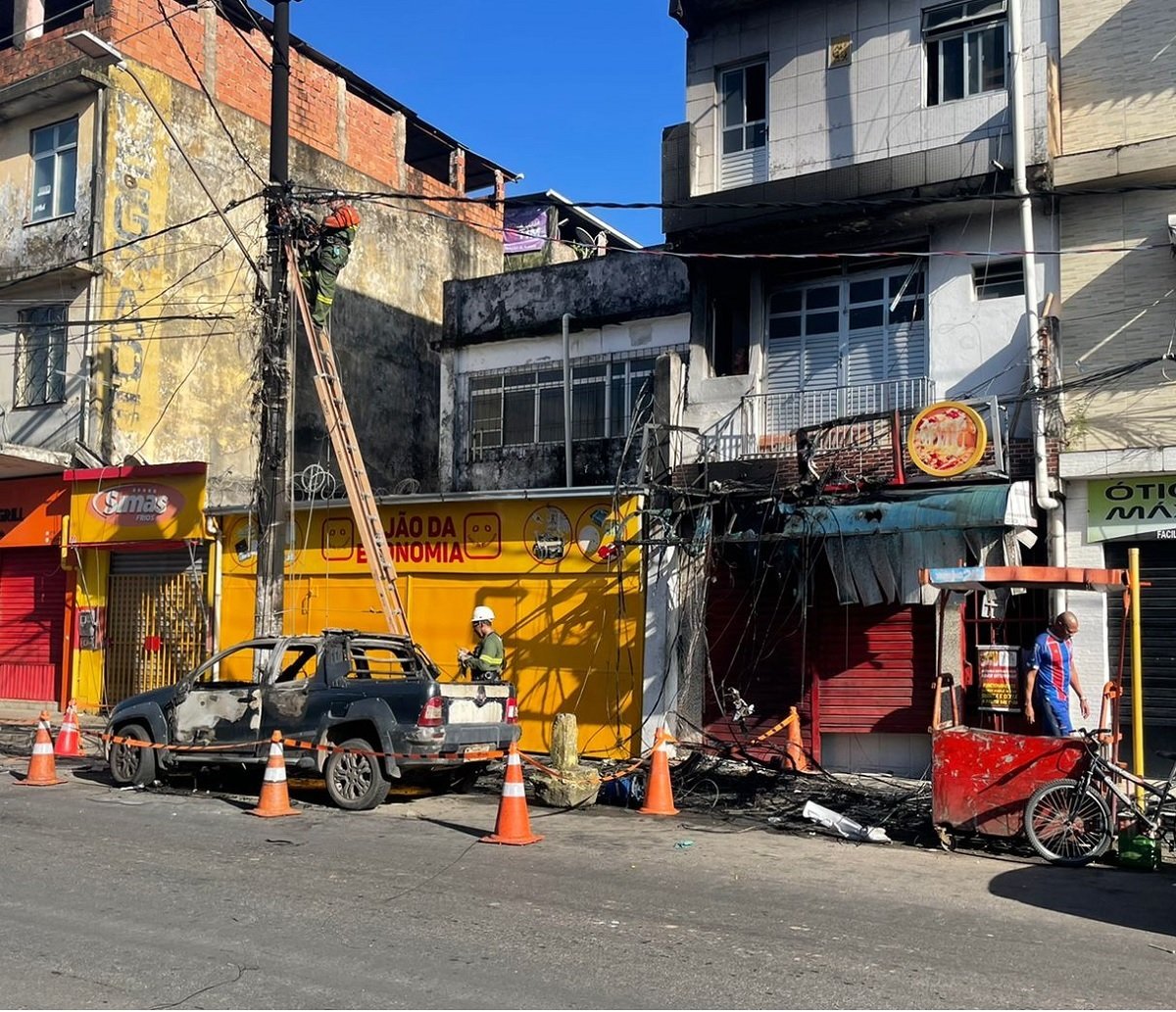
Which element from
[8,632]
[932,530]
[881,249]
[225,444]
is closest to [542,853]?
[932,530]

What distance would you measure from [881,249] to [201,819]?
37.2ft

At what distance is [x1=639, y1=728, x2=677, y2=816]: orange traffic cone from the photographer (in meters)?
11.9

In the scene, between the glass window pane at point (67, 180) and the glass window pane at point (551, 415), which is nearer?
the glass window pane at point (551, 415)

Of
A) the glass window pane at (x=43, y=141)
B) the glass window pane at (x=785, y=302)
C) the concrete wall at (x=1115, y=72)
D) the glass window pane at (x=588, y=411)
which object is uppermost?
the glass window pane at (x=43, y=141)

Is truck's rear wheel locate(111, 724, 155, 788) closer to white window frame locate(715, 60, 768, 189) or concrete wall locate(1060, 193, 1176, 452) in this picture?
white window frame locate(715, 60, 768, 189)

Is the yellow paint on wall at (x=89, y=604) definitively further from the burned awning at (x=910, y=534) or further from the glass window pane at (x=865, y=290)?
the glass window pane at (x=865, y=290)

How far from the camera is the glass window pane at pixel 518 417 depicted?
70.0ft

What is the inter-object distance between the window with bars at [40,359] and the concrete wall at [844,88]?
40.9 feet

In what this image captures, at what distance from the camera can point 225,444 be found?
2320 centimetres

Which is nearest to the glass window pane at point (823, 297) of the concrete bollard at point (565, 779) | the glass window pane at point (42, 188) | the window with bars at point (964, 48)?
the window with bars at point (964, 48)

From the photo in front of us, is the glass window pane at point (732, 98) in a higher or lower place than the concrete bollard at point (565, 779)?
higher

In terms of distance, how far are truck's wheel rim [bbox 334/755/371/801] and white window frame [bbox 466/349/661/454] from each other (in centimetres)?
873

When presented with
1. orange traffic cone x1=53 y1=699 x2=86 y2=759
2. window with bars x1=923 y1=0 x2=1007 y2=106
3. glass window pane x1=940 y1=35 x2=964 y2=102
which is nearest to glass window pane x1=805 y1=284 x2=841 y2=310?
window with bars x1=923 y1=0 x2=1007 y2=106

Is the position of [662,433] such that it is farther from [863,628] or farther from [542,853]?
[542,853]
